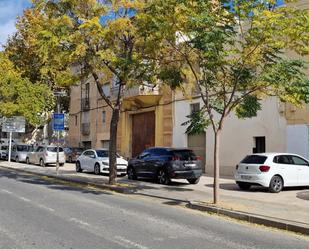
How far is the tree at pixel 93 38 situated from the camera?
16922 millimetres

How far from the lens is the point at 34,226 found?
935 cm

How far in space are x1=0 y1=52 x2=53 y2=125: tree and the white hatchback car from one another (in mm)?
25276

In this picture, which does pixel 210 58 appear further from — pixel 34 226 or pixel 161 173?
pixel 161 173

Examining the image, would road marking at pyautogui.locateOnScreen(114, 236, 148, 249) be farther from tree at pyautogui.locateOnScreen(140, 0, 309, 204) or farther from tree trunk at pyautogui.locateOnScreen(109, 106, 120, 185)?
tree trunk at pyautogui.locateOnScreen(109, 106, 120, 185)

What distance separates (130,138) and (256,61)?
73.0 feet

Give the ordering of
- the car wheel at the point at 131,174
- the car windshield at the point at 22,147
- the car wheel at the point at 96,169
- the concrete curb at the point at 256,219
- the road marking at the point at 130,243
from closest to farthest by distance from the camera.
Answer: the road marking at the point at 130,243 → the concrete curb at the point at 256,219 → the car wheel at the point at 131,174 → the car wheel at the point at 96,169 → the car windshield at the point at 22,147

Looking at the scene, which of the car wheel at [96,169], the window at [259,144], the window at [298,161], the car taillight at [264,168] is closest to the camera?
the car taillight at [264,168]

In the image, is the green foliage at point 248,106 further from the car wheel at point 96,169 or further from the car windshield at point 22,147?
the car windshield at point 22,147

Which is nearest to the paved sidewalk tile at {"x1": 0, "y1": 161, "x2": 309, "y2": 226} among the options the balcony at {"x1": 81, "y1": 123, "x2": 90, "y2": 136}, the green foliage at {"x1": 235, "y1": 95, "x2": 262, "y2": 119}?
the green foliage at {"x1": 235, "y1": 95, "x2": 262, "y2": 119}

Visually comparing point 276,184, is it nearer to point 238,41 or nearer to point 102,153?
point 238,41

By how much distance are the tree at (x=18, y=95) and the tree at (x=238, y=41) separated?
1046 inches

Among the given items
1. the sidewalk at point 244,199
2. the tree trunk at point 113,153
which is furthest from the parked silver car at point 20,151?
the tree trunk at point 113,153

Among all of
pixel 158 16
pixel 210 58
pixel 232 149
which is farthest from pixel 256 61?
pixel 232 149

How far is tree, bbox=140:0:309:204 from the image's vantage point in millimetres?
12297
